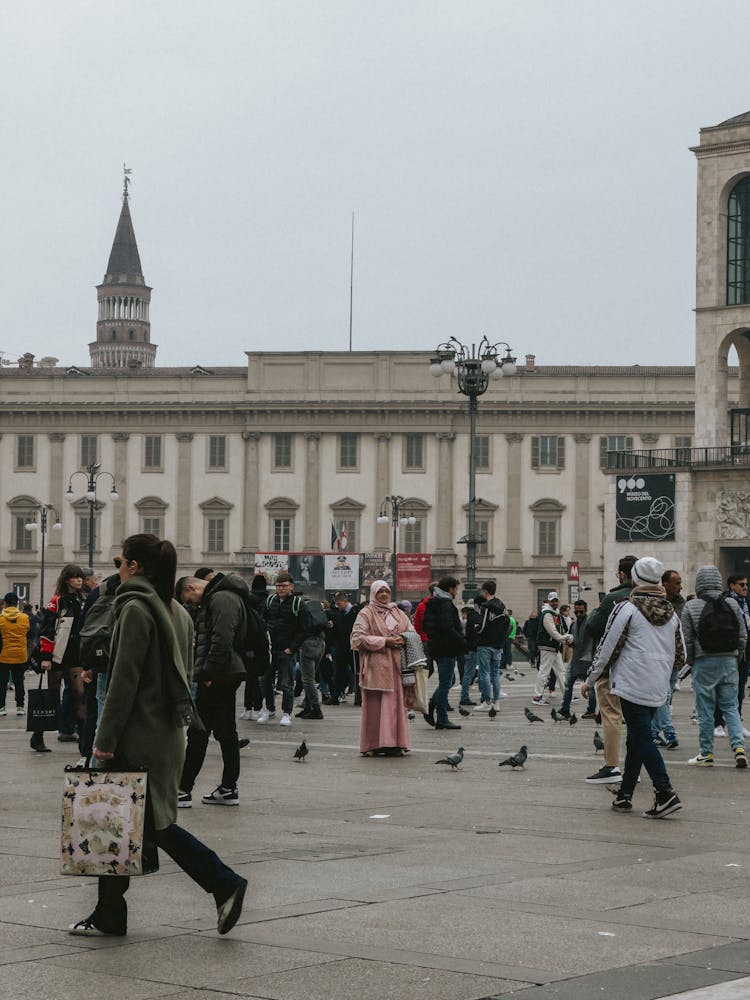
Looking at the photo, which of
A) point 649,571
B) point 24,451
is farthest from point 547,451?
point 649,571

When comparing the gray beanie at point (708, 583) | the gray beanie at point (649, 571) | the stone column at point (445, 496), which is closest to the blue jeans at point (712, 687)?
the gray beanie at point (708, 583)

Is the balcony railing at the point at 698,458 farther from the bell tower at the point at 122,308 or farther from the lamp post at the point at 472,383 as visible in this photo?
the bell tower at the point at 122,308

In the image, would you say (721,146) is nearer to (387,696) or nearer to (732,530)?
(732,530)

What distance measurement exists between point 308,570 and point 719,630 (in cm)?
5978

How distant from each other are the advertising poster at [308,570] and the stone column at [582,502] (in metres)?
13.8

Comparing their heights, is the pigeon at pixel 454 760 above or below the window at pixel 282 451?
below

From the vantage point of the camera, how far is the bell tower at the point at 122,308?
5842 inches

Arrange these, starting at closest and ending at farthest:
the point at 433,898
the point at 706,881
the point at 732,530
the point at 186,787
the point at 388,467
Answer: the point at 433,898, the point at 706,881, the point at 186,787, the point at 732,530, the point at 388,467

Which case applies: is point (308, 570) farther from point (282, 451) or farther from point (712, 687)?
point (712, 687)

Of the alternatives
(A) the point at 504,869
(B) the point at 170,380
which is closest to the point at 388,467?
(B) the point at 170,380

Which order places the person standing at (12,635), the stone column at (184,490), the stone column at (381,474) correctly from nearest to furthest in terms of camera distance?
1. the person standing at (12,635)
2. the stone column at (381,474)
3. the stone column at (184,490)

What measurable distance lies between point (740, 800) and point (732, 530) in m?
40.1

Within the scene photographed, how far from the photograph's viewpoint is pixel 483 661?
22844 mm

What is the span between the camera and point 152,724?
7012 mm
